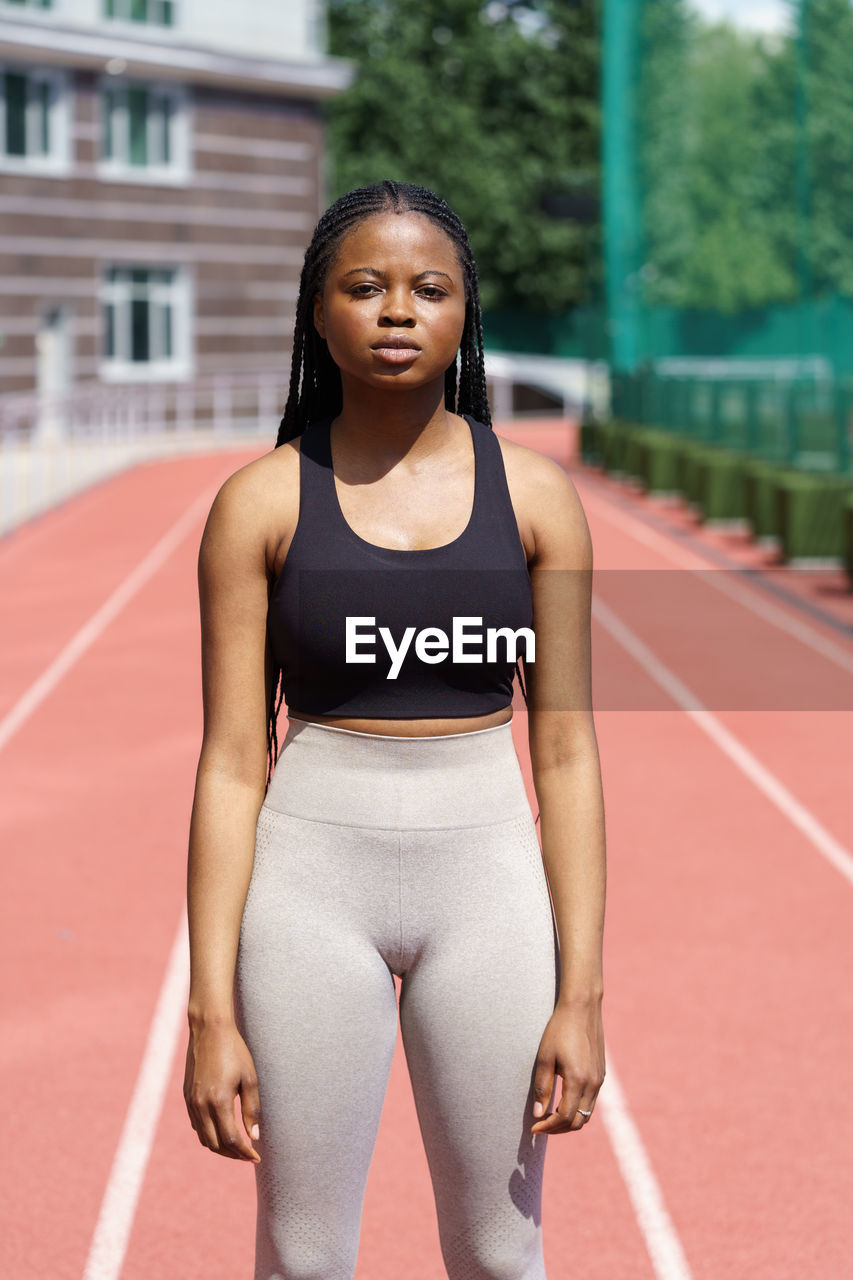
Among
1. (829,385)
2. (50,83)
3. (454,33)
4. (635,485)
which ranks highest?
(454,33)

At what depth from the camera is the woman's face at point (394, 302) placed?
255 centimetres

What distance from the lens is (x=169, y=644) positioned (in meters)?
14.1

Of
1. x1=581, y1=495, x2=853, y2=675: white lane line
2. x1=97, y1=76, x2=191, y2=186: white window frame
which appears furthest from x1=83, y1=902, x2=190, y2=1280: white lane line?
x1=97, y1=76, x2=191, y2=186: white window frame

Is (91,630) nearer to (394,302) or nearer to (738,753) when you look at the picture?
(738,753)

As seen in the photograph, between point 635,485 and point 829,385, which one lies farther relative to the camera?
point 635,485

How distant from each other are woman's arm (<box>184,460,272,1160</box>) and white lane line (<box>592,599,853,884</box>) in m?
5.55

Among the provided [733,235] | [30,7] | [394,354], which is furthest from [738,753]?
[30,7]

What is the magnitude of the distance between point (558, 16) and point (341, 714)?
61511 mm

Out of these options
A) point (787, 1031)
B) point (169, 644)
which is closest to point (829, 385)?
point (169, 644)

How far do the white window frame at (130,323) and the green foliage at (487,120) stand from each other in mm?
17036

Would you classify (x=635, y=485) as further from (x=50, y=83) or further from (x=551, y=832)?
(x=551, y=832)

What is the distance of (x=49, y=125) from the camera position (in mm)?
35906

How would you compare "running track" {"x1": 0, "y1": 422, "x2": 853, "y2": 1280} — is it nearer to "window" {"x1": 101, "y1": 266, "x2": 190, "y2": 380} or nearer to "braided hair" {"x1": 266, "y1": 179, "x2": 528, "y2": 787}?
"braided hair" {"x1": 266, "y1": 179, "x2": 528, "y2": 787}

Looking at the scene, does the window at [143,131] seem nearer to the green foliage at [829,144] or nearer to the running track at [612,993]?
the green foliage at [829,144]
